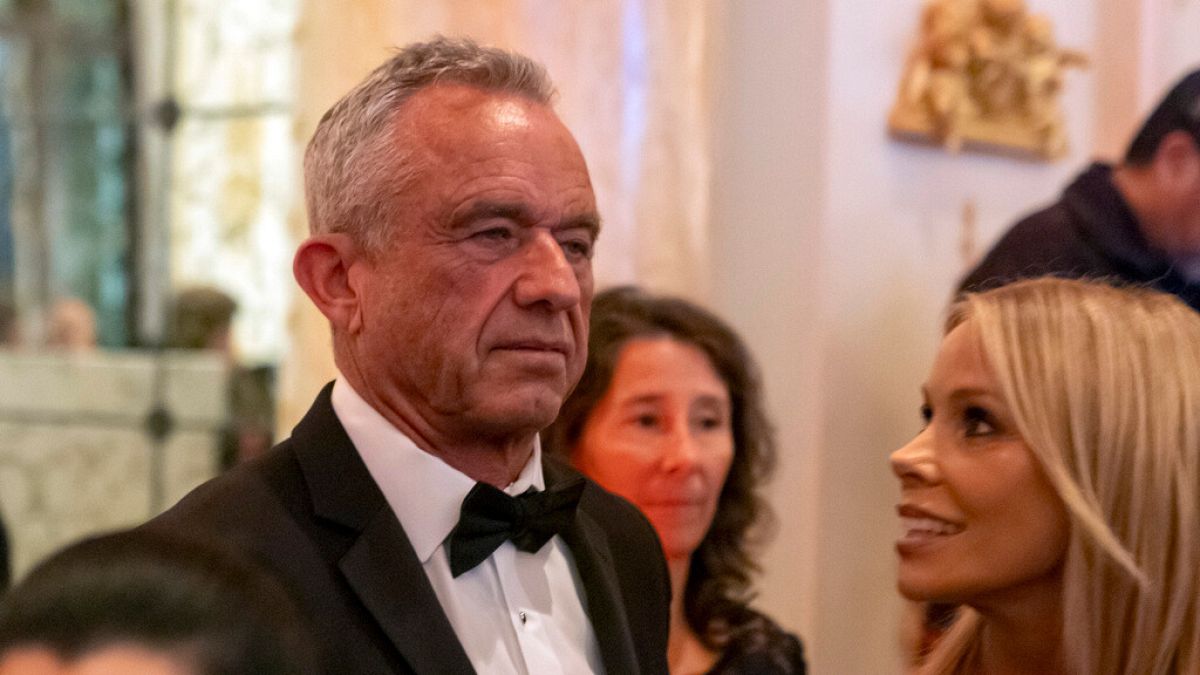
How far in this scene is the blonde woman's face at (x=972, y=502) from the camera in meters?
1.94

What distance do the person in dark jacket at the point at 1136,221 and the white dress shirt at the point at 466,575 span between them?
6.35 feet

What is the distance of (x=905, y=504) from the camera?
2.07m

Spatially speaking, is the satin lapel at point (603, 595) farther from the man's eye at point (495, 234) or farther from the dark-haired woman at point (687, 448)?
the dark-haired woman at point (687, 448)

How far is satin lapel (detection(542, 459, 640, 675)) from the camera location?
176cm

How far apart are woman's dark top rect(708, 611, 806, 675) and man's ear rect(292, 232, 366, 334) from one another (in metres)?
1.18

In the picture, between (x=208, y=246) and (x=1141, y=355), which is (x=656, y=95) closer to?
(x=208, y=246)

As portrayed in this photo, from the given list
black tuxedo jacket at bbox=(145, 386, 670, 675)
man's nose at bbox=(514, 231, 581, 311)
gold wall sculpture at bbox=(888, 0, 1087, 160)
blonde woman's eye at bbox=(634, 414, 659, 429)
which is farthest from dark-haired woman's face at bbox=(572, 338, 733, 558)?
gold wall sculpture at bbox=(888, 0, 1087, 160)

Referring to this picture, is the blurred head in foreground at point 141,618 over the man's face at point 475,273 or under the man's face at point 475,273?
under

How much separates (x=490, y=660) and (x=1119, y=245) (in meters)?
2.38

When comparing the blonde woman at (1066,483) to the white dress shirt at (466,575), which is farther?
the blonde woman at (1066,483)

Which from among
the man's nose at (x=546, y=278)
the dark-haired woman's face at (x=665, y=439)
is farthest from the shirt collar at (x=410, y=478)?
the dark-haired woman's face at (x=665, y=439)

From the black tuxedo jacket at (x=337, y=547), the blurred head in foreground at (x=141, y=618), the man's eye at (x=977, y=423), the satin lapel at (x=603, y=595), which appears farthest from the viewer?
the man's eye at (x=977, y=423)

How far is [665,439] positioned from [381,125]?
3.83ft

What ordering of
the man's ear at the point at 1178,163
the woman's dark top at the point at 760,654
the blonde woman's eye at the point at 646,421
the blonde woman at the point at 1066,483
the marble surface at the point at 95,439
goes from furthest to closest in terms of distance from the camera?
the marble surface at the point at 95,439, the man's ear at the point at 1178,163, the blonde woman's eye at the point at 646,421, the woman's dark top at the point at 760,654, the blonde woman at the point at 1066,483
